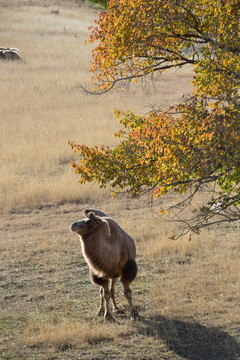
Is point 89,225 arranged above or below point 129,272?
above

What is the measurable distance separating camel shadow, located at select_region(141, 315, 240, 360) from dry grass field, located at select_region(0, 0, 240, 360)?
16mm

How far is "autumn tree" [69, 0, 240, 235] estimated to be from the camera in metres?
7.36

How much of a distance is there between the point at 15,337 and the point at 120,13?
498 centimetres

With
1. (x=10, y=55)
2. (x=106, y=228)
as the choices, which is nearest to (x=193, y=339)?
(x=106, y=228)

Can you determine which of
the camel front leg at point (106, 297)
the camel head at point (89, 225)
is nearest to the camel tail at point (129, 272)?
the camel front leg at point (106, 297)

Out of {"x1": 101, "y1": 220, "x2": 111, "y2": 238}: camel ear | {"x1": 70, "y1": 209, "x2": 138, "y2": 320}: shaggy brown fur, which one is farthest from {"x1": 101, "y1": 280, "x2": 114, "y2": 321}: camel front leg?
{"x1": 101, "y1": 220, "x2": 111, "y2": 238}: camel ear

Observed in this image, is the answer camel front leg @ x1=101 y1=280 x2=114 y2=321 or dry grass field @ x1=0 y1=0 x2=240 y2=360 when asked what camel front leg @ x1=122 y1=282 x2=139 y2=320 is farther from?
camel front leg @ x1=101 y1=280 x2=114 y2=321

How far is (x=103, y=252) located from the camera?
8.80 m

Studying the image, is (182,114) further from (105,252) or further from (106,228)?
(105,252)

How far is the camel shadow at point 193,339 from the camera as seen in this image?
8258 millimetres

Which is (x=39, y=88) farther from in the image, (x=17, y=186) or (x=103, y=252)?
(x=103, y=252)

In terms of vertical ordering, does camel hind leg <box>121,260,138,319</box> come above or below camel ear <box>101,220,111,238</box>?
below

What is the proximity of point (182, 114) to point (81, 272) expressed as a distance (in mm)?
4847

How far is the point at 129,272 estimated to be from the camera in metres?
9.19
